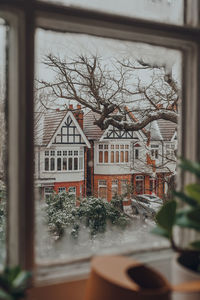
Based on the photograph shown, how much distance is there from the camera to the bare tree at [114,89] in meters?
4.23

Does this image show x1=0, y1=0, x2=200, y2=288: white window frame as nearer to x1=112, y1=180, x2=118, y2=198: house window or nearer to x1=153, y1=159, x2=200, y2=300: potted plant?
x1=153, y1=159, x2=200, y2=300: potted plant

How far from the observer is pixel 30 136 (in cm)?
97

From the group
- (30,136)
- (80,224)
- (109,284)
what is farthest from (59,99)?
(109,284)

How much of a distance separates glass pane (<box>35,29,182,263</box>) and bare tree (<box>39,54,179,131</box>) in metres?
0.01

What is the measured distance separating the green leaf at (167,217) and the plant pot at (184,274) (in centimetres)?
10

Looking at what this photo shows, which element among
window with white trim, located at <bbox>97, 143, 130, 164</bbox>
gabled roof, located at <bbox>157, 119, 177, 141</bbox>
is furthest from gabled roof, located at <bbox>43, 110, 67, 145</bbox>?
gabled roof, located at <bbox>157, 119, 177, 141</bbox>

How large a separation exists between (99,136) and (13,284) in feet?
12.3

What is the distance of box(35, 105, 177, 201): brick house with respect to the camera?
4219 mm

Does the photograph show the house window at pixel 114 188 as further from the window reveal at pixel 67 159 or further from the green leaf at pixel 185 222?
the green leaf at pixel 185 222

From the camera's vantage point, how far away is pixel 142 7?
1.19m

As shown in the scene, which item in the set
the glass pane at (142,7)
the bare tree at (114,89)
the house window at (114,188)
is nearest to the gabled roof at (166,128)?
the bare tree at (114,89)

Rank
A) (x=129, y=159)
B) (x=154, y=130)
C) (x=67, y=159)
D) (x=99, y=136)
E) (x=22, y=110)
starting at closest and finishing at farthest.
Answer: (x=22, y=110) → (x=67, y=159) → (x=99, y=136) → (x=129, y=159) → (x=154, y=130)

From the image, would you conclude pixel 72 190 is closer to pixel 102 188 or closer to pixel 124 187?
pixel 102 188

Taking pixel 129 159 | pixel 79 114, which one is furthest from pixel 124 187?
pixel 79 114
